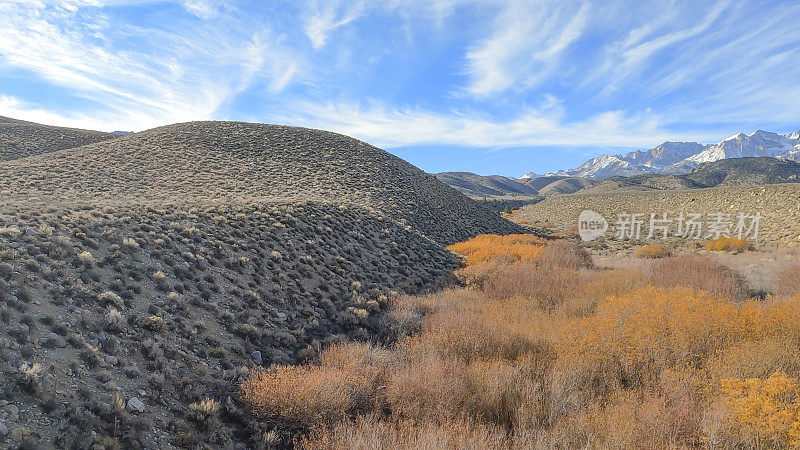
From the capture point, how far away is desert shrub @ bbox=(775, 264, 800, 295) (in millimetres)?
11438

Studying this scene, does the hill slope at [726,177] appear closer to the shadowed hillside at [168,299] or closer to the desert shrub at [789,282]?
the desert shrub at [789,282]

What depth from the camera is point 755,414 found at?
14.8 ft

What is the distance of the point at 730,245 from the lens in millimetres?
23281

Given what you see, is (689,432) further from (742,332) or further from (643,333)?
(742,332)

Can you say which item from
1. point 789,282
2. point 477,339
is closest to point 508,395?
point 477,339

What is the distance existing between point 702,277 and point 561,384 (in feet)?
31.7

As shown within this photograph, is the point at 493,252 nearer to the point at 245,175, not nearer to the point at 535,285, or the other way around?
the point at 535,285

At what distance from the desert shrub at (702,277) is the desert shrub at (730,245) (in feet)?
41.1

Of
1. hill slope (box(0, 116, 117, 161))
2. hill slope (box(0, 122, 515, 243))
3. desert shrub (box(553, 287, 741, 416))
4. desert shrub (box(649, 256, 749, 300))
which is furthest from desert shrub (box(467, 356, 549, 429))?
→ hill slope (box(0, 116, 117, 161))

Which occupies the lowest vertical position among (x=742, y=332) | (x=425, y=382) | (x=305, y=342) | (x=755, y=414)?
(x=305, y=342)

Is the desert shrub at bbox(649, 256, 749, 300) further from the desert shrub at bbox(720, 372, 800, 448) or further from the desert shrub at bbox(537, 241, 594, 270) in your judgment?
the desert shrub at bbox(720, 372, 800, 448)

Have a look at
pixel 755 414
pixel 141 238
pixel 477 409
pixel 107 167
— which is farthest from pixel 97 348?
pixel 107 167

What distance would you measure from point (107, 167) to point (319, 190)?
1502 centimetres

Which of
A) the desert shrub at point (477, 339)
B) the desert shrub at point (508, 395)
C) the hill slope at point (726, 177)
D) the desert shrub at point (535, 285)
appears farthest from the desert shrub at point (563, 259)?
the hill slope at point (726, 177)
